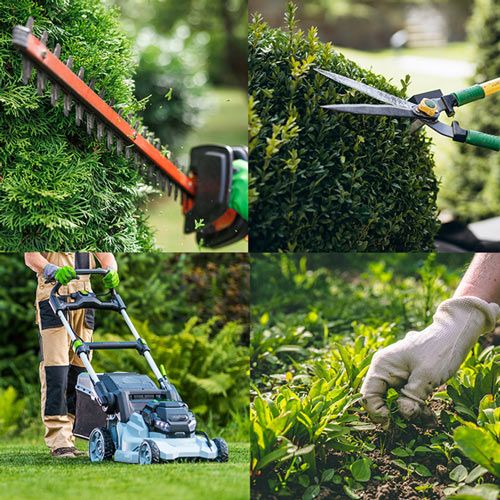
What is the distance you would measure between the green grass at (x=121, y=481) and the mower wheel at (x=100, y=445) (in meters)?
0.04

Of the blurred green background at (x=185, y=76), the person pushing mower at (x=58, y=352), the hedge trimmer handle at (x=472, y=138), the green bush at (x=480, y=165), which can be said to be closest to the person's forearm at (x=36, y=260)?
the person pushing mower at (x=58, y=352)

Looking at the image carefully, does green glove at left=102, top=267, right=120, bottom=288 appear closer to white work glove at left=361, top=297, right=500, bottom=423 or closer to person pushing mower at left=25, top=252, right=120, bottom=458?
person pushing mower at left=25, top=252, right=120, bottom=458

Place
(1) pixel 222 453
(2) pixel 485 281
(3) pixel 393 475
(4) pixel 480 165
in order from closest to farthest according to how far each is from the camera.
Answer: (1) pixel 222 453
(3) pixel 393 475
(2) pixel 485 281
(4) pixel 480 165

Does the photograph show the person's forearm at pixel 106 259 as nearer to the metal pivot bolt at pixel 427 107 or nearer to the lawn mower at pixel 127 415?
the lawn mower at pixel 127 415

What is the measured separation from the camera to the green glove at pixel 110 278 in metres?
2.77

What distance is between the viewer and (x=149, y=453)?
98.3 inches

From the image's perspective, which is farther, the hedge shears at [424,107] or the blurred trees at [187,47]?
the blurred trees at [187,47]

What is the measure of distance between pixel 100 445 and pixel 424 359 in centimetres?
144

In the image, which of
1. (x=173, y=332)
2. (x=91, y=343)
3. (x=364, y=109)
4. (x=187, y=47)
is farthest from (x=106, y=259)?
(x=187, y=47)

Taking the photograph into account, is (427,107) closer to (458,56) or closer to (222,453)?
(222,453)

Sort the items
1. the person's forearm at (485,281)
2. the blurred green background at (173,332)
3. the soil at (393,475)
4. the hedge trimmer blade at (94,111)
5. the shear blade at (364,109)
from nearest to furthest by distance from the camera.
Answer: the hedge trimmer blade at (94,111)
the shear blade at (364,109)
the soil at (393,475)
the person's forearm at (485,281)
the blurred green background at (173,332)

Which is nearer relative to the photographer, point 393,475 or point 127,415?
point 127,415

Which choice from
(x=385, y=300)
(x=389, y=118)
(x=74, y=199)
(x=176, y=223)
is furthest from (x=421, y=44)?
(x=74, y=199)

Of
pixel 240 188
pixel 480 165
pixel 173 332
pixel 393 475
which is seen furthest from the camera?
pixel 480 165
